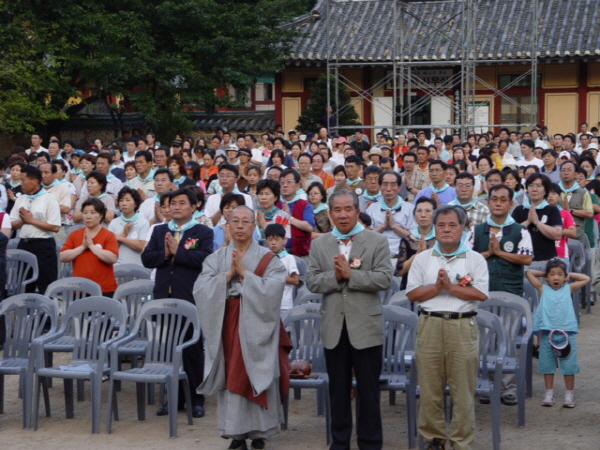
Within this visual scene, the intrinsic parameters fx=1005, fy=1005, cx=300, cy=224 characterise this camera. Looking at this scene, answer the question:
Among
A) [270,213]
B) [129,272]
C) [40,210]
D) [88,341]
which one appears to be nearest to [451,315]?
[88,341]

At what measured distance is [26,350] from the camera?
7957 millimetres

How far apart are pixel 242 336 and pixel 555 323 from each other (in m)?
2.67

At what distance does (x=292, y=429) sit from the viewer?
24.6ft

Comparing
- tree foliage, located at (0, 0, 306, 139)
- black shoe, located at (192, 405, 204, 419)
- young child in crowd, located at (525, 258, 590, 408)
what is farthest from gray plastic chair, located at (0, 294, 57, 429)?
tree foliage, located at (0, 0, 306, 139)

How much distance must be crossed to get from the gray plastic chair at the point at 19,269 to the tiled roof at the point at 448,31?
1834 centimetres

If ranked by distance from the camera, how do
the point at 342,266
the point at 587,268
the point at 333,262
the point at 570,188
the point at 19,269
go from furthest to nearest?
the point at 570,188 < the point at 587,268 < the point at 19,269 < the point at 333,262 < the point at 342,266

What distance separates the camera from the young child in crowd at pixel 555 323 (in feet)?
25.6

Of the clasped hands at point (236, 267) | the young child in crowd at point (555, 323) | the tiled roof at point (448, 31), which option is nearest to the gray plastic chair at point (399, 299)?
the young child in crowd at point (555, 323)

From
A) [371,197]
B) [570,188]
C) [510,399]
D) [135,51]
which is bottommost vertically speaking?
[510,399]

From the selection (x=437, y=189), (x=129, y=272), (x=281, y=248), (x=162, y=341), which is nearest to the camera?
(x=162, y=341)

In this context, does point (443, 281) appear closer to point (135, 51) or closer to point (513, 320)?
point (513, 320)

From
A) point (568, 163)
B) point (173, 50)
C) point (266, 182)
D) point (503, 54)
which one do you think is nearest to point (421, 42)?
point (503, 54)

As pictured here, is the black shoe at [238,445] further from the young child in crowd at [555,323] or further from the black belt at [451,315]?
the young child in crowd at [555,323]

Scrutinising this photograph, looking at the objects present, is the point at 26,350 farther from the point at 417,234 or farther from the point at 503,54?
the point at 503,54
